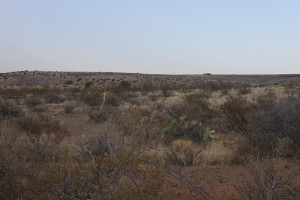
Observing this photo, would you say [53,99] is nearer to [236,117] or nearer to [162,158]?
[236,117]

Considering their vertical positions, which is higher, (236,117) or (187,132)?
(236,117)

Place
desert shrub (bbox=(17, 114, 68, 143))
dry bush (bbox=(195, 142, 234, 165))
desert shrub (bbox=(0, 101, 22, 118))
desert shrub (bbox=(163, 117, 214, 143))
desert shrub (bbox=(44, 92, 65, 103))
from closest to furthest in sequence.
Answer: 1. dry bush (bbox=(195, 142, 234, 165))
2. desert shrub (bbox=(163, 117, 214, 143))
3. desert shrub (bbox=(17, 114, 68, 143))
4. desert shrub (bbox=(0, 101, 22, 118))
5. desert shrub (bbox=(44, 92, 65, 103))

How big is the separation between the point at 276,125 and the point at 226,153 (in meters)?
1.52

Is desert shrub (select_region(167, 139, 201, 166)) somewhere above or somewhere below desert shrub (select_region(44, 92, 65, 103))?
above

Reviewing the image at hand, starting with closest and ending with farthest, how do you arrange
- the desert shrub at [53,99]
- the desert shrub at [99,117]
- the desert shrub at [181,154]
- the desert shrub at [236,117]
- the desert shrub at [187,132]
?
the desert shrub at [181,154] < the desert shrub at [187,132] < the desert shrub at [236,117] < the desert shrub at [99,117] < the desert shrub at [53,99]

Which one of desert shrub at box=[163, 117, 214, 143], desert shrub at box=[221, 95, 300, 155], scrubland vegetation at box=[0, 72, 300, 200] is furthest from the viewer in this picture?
desert shrub at box=[163, 117, 214, 143]

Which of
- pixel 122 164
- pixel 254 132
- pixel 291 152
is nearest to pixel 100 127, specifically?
pixel 254 132

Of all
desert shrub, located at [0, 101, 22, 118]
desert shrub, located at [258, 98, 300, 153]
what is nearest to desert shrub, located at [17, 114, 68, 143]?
desert shrub, located at [0, 101, 22, 118]

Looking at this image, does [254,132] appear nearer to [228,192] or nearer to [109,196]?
[228,192]

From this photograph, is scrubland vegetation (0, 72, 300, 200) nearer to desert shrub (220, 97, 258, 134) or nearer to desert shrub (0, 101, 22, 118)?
desert shrub (220, 97, 258, 134)

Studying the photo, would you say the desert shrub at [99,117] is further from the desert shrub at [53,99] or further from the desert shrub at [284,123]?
the desert shrub at [53,99]

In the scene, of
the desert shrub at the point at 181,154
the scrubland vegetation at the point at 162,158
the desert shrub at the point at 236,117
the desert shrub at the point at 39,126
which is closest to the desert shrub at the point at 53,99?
the scrubland vegetation at the point at 162,158

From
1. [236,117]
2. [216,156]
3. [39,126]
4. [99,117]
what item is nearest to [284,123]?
[216,156]

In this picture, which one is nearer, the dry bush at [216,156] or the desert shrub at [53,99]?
the dry bush at [216,156]
